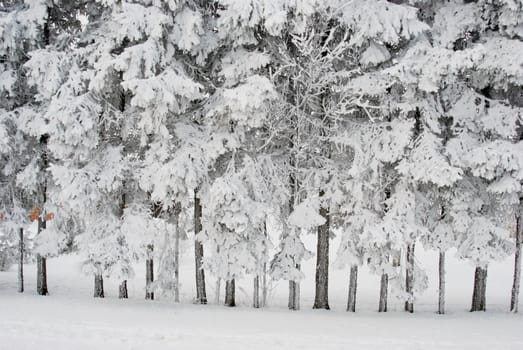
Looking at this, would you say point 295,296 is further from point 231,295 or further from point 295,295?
point 231,295

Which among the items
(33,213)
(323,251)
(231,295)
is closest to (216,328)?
(231,295)

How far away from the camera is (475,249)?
516 inches

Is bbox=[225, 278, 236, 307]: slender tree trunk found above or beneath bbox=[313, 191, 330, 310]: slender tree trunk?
beneath

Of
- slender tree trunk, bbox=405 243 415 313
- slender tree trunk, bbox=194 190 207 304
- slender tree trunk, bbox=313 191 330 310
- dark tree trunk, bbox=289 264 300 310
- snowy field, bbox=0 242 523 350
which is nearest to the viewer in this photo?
snowy field, bbox=0 242 523 350

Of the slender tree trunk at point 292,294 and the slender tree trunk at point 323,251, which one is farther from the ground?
the slender tree trunk at point 323,251

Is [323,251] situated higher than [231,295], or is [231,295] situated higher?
Answer: [323,251]

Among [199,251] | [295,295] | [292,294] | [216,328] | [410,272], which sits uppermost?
[199,251]

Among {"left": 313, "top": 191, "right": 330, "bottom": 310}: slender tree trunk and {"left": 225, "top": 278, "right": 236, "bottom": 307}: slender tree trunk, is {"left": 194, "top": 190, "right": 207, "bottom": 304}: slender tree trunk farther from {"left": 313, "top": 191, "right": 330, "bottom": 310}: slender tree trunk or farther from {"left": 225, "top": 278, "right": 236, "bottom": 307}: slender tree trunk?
{"left": 313, "top": 191, "right": 330, "bottom": 310}: slender tree trunk

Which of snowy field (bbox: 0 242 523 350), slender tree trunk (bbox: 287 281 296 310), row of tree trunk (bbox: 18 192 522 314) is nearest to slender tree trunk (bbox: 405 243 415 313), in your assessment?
row of tree trunk (bbox: 18 192 522 314)

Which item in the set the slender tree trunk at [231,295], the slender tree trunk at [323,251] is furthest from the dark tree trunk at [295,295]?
the slender tree trunk at [231,295]

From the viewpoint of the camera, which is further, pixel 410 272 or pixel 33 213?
pixel 33 213

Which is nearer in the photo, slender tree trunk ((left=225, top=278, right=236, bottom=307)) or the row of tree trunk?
the row of tree trunk

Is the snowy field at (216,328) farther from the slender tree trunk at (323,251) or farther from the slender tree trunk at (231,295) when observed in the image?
the slender tree trunk at (323,251)

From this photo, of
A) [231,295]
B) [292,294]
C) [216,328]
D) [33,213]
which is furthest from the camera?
[33,213]
